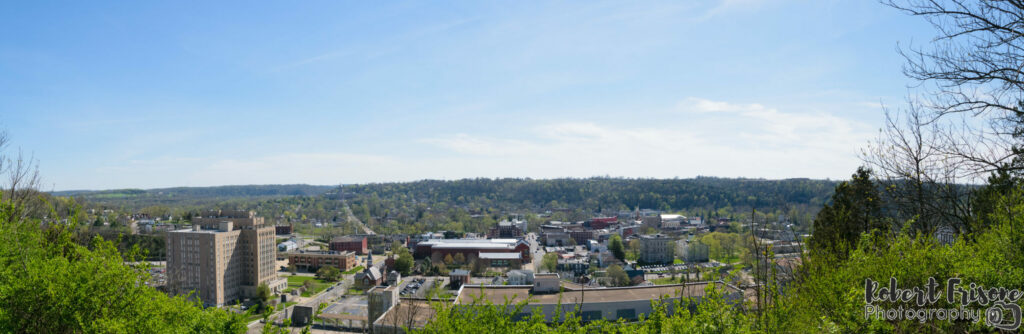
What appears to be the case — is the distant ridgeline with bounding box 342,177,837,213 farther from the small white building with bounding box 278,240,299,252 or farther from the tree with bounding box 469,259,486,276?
the small white building with bounding box 278,240,299,252

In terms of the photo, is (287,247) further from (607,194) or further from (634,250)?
(607,194)

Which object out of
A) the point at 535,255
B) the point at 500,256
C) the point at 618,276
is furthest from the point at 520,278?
the point at 535,255

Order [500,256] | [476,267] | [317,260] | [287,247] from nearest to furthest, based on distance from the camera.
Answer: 1. [476,267]
2. [500,256]
3. [317,260]
4. [287,247]

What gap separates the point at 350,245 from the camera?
118ft

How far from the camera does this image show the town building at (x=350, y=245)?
35719 millimetres

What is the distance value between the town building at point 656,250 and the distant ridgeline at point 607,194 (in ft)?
92.1

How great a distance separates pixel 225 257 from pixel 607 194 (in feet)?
221

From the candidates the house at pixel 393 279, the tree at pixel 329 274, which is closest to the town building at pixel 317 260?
the tree at pixel 329 274

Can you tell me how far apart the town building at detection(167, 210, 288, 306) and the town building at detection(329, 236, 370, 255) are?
10515 millimetres

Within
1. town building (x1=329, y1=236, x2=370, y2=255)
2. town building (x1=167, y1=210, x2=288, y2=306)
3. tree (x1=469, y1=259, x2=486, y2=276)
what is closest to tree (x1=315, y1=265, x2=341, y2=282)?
town building (x1=167, y1=210, x2=288, y2=306)

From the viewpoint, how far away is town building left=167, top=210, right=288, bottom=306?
2136 centimetres

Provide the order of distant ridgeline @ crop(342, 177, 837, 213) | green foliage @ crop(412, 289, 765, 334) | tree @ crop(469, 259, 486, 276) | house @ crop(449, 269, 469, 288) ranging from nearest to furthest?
green foliage @ crop(412, 289, 765, 334)
house @ crop(449, 269, 469, 288)
tree @ crop(469, 259, 486, 276)
distant ridgeline @ crop(342, 177, 837, 213)

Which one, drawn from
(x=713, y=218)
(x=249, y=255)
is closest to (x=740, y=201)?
(x=713, y=218)

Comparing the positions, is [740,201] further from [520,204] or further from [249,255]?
[249,255]
